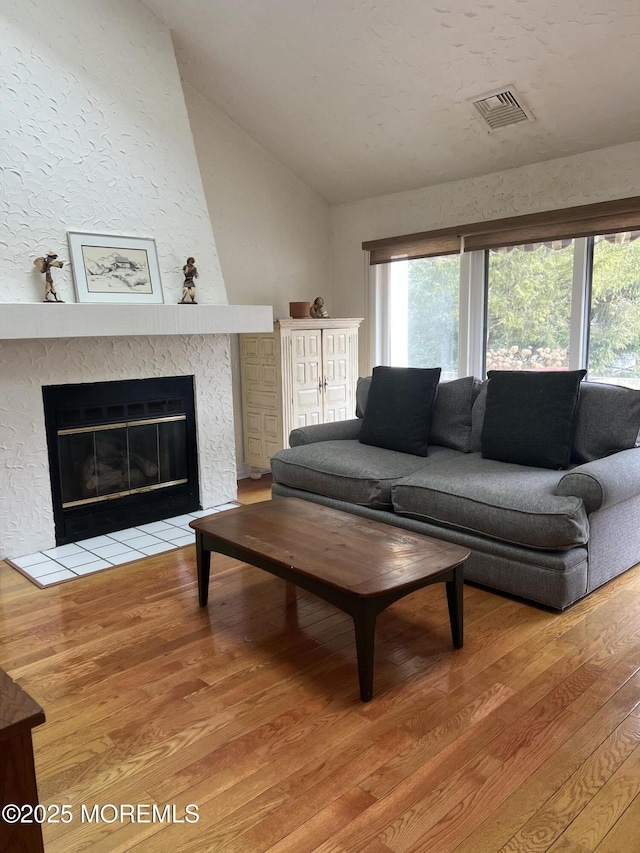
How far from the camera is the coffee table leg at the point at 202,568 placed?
9.18ft

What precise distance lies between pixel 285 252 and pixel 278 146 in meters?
0.78

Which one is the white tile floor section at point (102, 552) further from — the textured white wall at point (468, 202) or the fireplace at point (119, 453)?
the textured white wall at point (468, 202)

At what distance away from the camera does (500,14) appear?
2975mm

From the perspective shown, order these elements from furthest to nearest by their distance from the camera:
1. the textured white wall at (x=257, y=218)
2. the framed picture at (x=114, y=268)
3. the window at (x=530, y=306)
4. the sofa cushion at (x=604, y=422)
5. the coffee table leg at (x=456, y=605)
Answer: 1. the textured white wall at (x=257, y=218)
2. the window at (x=530, y=306)
3. the framed picture at (x=114, y=268)
4. the sofa cushion at (x=604, y=422)
5. the coffee table leg at (x=456, y=605)

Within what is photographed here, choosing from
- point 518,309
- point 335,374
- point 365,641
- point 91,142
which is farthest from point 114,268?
point 518,309

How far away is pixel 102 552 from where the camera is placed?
353cm

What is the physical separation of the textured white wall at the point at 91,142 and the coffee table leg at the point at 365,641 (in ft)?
7.62

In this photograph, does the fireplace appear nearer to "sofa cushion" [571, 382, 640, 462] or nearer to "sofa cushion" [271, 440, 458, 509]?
"sofa cushion" [271, 440, 458, 509]

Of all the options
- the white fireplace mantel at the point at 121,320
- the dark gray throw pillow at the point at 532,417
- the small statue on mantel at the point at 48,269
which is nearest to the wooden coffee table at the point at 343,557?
the dark gray throw pillow at the point at 532,417

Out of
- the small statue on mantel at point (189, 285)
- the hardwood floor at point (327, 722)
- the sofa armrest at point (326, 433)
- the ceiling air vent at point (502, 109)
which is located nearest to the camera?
the hardwood floor at point (327, 722)

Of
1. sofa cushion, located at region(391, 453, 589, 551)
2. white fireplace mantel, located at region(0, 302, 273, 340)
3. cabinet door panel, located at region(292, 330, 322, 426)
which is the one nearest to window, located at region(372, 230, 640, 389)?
cabinet door panel, located at region(292, 330, 322, 426)

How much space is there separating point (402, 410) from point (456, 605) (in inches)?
60.2

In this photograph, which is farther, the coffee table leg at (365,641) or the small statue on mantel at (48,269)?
the small statue on mantel at (48,269)

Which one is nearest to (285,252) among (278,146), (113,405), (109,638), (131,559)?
(278,146)
